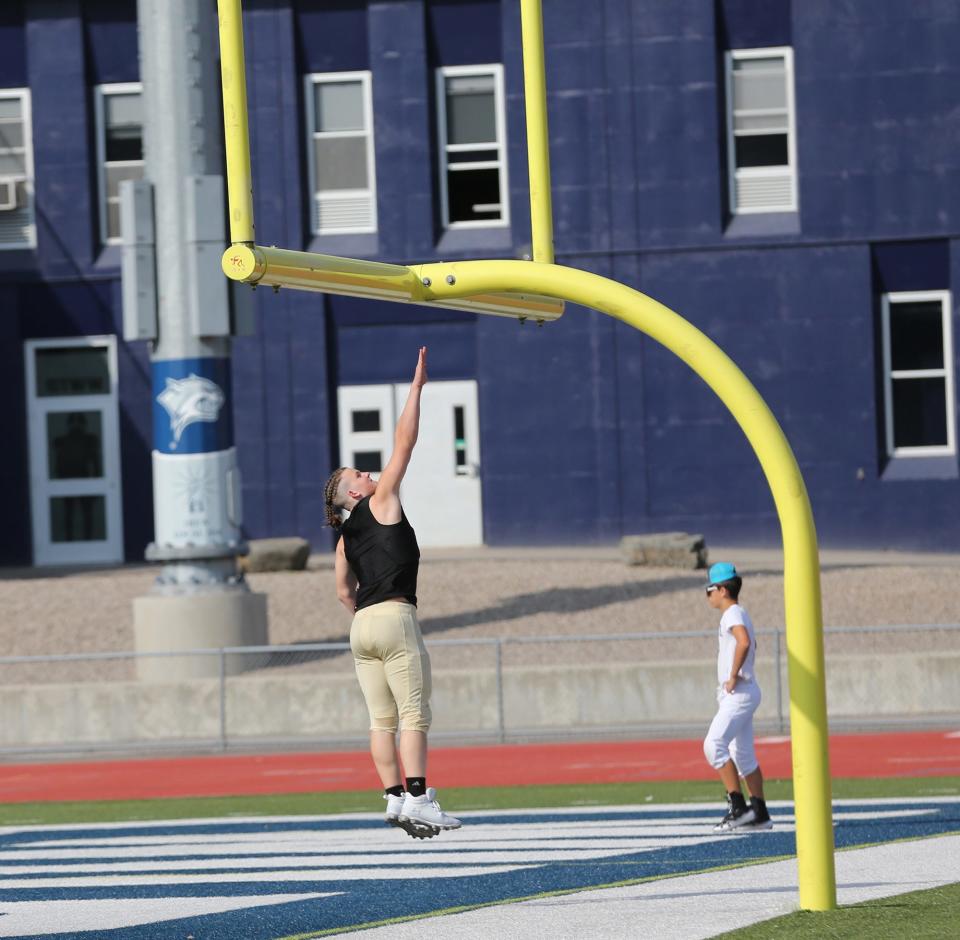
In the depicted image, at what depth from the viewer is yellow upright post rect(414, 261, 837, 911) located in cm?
952

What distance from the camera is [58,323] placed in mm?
33344

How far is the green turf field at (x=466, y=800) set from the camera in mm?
16484

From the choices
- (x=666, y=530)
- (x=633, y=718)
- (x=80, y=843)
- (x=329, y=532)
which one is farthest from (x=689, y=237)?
(x=80, y=843)

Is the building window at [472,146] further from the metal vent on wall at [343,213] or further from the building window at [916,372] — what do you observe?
the building window at [916,372]

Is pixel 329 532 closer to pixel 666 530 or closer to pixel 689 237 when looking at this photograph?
pixel 666 530

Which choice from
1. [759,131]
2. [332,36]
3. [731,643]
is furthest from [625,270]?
[731,643]

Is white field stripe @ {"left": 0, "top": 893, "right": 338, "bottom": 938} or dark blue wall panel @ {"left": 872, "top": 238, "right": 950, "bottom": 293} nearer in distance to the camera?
white field stripe @ {"left": 0, "top": 893, "right": 338, "bottom": 938}

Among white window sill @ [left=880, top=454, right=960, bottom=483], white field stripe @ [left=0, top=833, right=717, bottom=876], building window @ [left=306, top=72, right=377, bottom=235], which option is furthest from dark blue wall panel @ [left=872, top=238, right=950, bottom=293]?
white field stripe @ [left=0, top=833, right=717, bottom=876]

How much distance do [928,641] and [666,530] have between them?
10294 mm

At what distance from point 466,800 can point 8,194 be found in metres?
19.4

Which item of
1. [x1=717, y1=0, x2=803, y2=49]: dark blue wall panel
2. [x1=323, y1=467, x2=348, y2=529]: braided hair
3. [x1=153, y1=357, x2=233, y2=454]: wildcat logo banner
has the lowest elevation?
[x1=323, y1=467, x2=348, y2=529]: braided hair

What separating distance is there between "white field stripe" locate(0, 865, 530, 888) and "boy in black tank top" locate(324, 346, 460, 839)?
224cm

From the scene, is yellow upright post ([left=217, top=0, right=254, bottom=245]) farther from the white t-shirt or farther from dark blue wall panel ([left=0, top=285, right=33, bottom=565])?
dark blue wall panel ([left=0, top=285, right=33, bottom=565])

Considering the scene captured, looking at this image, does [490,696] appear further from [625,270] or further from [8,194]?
[8,194]
